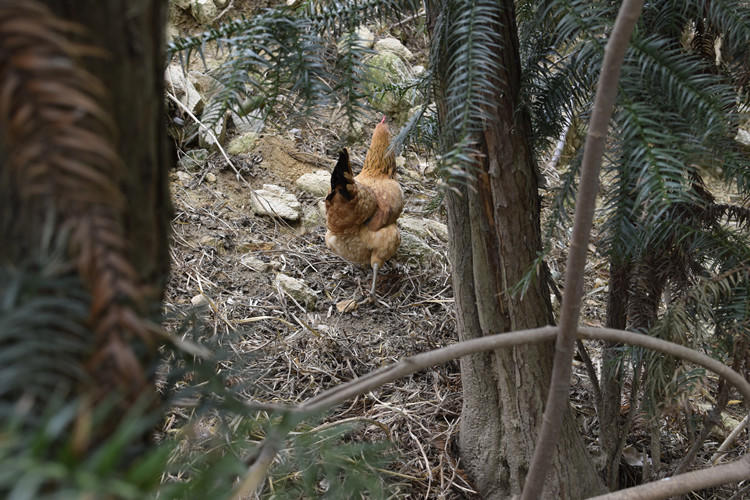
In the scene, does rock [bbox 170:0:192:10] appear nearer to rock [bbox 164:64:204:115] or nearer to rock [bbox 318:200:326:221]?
rock [bbox 164:64:204:115]

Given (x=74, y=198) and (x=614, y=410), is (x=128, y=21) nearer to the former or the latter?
(x=74, y=198)

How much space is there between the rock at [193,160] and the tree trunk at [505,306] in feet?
5.67

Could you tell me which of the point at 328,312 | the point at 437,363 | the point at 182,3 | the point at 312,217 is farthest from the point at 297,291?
the point at 182,3

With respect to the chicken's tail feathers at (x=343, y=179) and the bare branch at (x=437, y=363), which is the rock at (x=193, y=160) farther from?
the bare branch at (x=437, y=363)

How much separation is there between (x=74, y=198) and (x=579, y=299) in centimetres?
52

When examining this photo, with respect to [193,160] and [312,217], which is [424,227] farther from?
[193,160]

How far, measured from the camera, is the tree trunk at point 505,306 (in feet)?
3.37

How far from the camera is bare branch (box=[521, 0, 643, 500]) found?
54 cm

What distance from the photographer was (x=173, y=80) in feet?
8.84

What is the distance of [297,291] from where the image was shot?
85.5 inches

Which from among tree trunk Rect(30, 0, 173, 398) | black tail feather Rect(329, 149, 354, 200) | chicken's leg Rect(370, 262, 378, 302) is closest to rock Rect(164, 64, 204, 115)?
black tail feather Rect(329, 149, 354, 200)

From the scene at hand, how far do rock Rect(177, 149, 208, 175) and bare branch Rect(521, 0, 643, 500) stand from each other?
230 centimetres

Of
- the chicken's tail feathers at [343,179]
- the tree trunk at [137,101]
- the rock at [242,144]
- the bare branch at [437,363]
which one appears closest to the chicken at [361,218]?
the chicken's tail feathers at [343,179]

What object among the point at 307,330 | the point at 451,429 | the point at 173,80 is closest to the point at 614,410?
the point at 451,429
